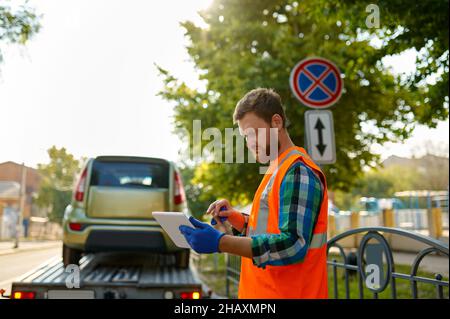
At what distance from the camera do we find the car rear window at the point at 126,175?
14.5 ft

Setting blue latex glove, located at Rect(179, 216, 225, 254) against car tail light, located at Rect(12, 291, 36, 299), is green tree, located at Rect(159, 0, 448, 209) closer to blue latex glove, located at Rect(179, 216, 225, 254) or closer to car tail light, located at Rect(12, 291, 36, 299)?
car tail light, located at Rect(12, 291, 36, 299)

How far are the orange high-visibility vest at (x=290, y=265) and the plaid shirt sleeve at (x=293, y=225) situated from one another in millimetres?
56

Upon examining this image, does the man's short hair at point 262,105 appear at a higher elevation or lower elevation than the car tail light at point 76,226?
higher

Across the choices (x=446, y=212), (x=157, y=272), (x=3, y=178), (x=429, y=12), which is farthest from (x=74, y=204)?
(x=446, y=212)

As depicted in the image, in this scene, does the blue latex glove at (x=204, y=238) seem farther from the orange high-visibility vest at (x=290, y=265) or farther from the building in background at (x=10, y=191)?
the building in background at (x=10, y=191)

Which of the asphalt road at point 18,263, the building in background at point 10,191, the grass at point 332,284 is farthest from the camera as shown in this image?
the grass at point 332,284

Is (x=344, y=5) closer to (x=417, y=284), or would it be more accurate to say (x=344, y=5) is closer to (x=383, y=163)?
(x=417, y=284)

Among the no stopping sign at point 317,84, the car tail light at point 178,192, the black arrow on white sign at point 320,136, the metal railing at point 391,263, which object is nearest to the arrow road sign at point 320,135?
the black arrow on white sign at point 320,136

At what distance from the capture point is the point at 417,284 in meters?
2.94

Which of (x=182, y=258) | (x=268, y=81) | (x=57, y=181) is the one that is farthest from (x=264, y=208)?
(x=268, y=81)

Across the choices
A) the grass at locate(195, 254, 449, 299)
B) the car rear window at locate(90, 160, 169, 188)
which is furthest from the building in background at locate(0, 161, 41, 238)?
the grass at locate(195, 254, 449, 299)

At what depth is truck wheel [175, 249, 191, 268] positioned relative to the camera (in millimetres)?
4562

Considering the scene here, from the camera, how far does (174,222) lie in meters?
1.35

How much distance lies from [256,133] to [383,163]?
1109cm
